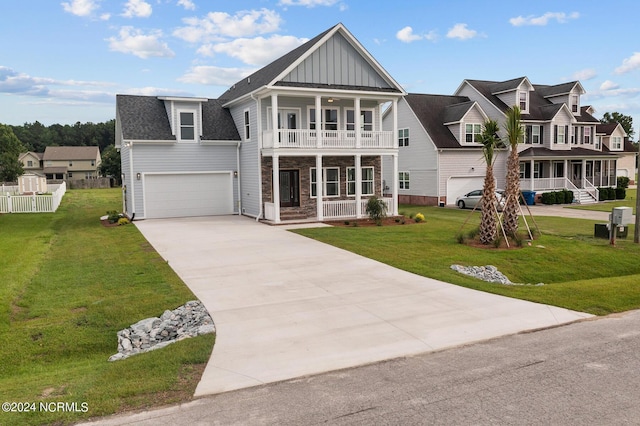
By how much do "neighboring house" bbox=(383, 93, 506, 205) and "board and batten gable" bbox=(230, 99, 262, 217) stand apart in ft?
44.1

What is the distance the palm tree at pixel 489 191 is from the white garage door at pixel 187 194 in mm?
14324

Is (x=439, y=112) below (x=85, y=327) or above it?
above

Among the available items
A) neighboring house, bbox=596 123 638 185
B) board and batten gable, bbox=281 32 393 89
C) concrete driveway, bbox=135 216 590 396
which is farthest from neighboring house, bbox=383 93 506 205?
concrete driveway, bbox=135 216 590 396

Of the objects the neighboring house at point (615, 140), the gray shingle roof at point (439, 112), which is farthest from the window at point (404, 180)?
the neighboring house at point (615, 140)

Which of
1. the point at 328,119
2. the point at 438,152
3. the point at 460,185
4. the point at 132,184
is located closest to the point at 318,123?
the point at 328,119

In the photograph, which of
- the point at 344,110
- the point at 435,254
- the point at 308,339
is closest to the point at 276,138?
the point at 344,110

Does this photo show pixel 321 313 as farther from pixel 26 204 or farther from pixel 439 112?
pixel 439 112

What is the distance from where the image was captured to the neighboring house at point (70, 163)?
3238 inches

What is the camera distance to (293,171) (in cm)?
2494

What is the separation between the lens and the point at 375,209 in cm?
2255

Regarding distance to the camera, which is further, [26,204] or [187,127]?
[26,204]

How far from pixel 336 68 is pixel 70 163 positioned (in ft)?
243

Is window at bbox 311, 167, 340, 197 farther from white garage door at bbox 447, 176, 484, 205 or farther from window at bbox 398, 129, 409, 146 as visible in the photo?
window at bbox 398, 129, 409, 146

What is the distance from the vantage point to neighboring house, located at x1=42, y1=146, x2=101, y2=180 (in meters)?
82.2
